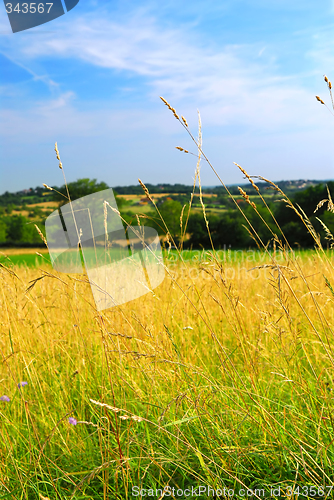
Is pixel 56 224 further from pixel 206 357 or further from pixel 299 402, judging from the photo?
pixel 299 402

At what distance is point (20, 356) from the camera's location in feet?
8.18

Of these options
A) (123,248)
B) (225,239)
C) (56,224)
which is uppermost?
(56,224)

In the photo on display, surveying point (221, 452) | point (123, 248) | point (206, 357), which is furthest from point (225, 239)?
point (221, 452)

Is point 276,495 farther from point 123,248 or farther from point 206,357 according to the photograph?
point 123,248

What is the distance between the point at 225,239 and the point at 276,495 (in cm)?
1414

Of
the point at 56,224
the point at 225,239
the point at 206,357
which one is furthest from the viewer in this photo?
the point at 225,239

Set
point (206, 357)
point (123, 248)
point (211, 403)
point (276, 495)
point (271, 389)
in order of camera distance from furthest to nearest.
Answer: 1. point (123, 248)
2. point (206, 357)
3. point (271, 389)
4. point (211, 403)
5. point (276, 495)

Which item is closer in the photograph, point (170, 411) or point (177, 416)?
point (177, 416)

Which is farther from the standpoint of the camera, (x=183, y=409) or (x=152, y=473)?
(x=183, y=409)

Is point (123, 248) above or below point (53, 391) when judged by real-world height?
above

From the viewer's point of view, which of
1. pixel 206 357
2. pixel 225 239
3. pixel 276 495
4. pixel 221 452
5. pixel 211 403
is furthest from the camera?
pixel 225 239

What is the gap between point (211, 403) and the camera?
164 centimetres

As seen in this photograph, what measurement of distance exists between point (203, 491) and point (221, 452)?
0.53 feet

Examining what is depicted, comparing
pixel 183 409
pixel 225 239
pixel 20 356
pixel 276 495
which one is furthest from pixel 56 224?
pixel 225 239
